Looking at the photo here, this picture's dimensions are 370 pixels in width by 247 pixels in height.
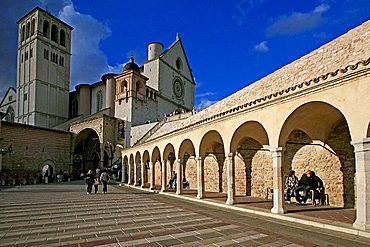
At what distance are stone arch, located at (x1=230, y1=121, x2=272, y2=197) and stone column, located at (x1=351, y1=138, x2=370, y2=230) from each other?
5547 mm

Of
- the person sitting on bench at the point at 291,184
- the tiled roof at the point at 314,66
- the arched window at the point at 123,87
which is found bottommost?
the person sitting on bench at the point at 291,184

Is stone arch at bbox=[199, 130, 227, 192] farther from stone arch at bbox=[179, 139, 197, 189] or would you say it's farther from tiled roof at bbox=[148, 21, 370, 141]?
tiled roof at bbox=[148, 21, 370, 141]

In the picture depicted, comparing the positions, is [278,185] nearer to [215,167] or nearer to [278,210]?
[278,210]

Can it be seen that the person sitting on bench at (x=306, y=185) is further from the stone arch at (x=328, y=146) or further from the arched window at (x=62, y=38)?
the arched window at (x=62, y=38)

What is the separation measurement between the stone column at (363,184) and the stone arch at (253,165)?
18.2ft

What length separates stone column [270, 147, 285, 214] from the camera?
9289 millimetres

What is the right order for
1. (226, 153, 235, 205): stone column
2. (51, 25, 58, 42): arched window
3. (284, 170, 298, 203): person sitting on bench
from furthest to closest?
(51, 25, 58, 42): arched window, (226, 153, 235, 205): stone column, (284, 170, 298, 203): person sitting on bench

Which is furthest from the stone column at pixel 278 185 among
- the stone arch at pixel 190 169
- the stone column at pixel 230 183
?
the stone arch at pixel 190 169

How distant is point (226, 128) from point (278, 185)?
11.8 feet

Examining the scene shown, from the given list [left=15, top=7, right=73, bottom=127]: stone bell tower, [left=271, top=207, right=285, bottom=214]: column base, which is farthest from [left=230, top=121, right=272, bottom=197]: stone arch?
[left=15, top=7, right=73, bottom=127]: stone bell tower

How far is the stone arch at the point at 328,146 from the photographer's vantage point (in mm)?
9742

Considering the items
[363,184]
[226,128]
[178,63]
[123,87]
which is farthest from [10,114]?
[363,184]

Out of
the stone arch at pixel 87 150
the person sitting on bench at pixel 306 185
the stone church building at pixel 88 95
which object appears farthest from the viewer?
the stone arch at pixel 87 150

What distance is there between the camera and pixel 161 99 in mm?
46438
